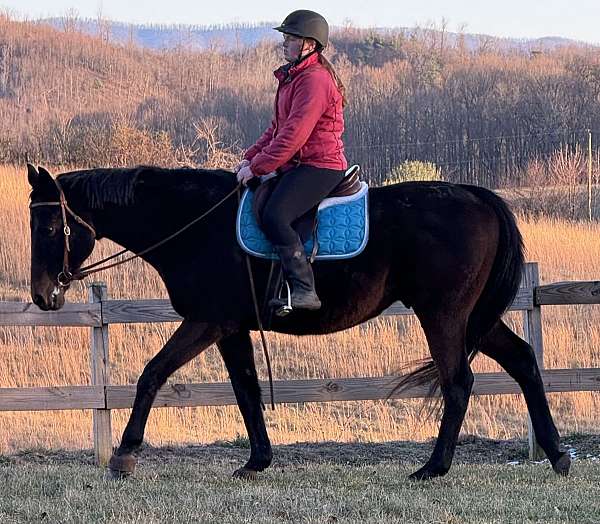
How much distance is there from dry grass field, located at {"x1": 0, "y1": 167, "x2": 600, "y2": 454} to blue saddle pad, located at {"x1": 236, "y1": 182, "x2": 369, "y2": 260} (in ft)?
12.4

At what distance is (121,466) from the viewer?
238 inches

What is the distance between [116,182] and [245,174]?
85 centimetres

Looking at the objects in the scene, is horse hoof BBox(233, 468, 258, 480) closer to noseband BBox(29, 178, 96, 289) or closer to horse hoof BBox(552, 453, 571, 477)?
noseband BBox(29, 178, 96, 289)

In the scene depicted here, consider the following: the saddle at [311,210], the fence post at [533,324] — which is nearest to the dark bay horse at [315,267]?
the saddle at [311,210]

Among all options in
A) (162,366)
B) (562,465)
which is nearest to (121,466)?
(162,366)

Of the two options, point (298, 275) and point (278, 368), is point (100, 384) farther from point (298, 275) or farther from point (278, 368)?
point (278, 368)

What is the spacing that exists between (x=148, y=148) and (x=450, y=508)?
19.0 meters

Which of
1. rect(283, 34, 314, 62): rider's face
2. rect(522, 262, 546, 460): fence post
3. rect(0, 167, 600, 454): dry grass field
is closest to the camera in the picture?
rect(283, 34, 314, 62): rider's face

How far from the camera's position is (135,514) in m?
5.06

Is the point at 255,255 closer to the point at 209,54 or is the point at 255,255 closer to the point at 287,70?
the point at 287,70

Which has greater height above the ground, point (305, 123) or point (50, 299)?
point (305, 123)

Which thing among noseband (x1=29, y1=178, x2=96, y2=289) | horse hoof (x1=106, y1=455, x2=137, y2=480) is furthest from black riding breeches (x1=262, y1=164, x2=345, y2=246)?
horse hoof (x1=106, y1=455, x2=137, y2=480)

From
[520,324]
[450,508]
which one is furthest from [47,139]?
[450,508]

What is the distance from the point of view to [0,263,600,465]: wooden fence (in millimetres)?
7492
